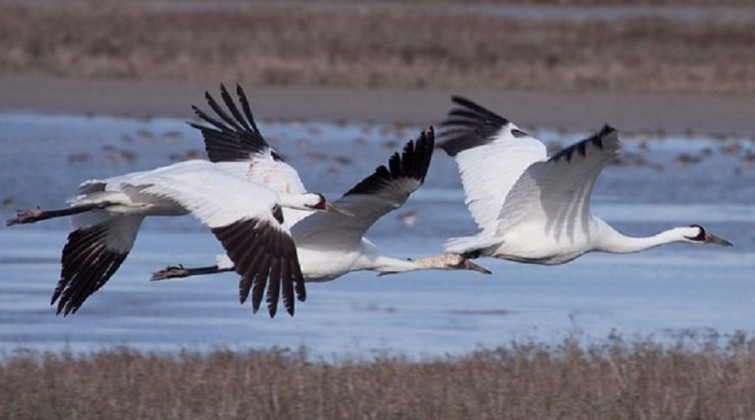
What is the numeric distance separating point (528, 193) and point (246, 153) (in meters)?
1.60

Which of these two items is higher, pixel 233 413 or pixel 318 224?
pixel 318 224

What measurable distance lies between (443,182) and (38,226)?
4.52 m

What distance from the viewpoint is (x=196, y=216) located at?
28.6 feet

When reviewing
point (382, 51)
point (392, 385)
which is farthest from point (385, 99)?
point (392, 385)

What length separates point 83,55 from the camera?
2712cm

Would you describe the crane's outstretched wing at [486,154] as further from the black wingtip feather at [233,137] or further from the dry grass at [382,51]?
the dry grass at [382,51]

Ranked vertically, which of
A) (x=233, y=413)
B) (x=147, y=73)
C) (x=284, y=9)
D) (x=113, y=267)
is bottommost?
(x=233, y=413)

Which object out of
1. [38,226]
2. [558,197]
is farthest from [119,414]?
[38,226]

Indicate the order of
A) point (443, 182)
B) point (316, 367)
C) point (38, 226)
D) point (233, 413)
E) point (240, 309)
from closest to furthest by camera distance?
point (233, 413)
point (316, 367)
point (240, 309)
point (38, 226)
point (443, 182)

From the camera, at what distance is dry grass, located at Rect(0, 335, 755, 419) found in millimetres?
8352

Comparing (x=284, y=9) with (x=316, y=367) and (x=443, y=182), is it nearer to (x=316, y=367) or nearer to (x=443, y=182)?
(x=443, y=182)

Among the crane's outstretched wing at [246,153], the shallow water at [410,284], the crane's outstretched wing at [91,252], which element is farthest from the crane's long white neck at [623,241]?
the crane's outstretched wing at [91,252]

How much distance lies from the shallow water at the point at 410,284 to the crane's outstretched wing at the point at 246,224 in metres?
1.60

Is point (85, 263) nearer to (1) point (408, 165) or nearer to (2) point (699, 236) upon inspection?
(1) point (408, 165)
